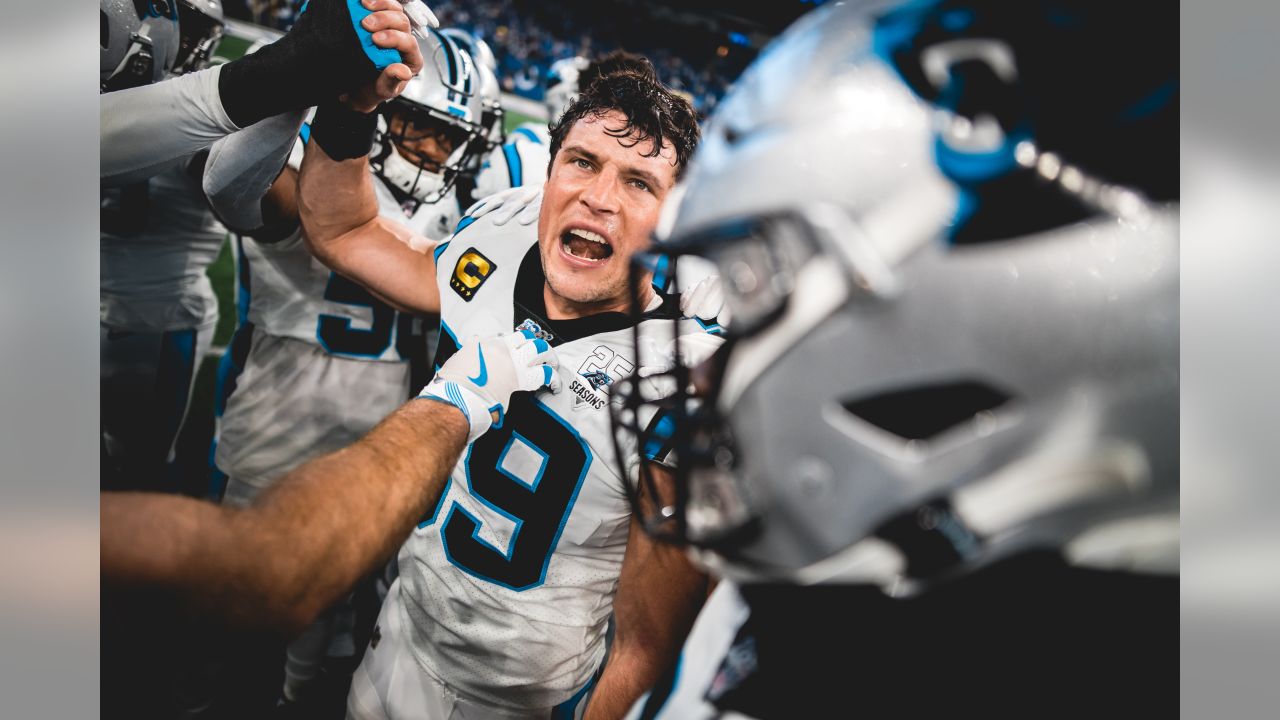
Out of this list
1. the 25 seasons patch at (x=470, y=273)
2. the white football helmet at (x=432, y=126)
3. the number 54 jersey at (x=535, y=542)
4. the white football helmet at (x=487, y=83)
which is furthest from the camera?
the white football helmet at (x=487, y=83)

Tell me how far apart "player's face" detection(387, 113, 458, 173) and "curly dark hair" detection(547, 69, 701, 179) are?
0.98 metres

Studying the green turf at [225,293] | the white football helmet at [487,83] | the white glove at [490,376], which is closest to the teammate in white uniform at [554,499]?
the white glove at [490,376]

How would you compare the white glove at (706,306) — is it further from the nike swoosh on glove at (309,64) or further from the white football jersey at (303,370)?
the white football jersey at (303,370)

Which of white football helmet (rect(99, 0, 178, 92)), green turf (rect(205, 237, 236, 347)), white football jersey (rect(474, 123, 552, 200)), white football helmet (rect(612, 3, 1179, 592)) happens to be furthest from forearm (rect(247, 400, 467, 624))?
green turf (rect(205, 237, 236, 347))

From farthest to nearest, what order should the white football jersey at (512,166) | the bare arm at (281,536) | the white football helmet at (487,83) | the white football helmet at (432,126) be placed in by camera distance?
the white football jersey at (512,166), the white football helmet at (487,83), the white football helmet at (432,126), the bare arm at (281,536)

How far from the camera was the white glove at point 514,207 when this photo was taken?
1818mm

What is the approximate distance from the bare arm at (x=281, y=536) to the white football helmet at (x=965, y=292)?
58 centimetres

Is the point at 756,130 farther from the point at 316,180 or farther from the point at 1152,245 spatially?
the point at 316,180

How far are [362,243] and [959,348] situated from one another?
62.6 inches

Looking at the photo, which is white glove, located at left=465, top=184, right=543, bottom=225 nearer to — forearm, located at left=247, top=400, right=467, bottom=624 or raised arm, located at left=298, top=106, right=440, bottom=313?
raised arm, located at left=298, top=106, right=440, bottom=313

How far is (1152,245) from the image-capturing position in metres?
→ 0.66

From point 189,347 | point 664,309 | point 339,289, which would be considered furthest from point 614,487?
point 189,347

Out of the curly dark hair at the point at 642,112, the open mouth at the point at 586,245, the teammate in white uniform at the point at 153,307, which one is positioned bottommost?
the teammate in white uniform at the point at 153,307
